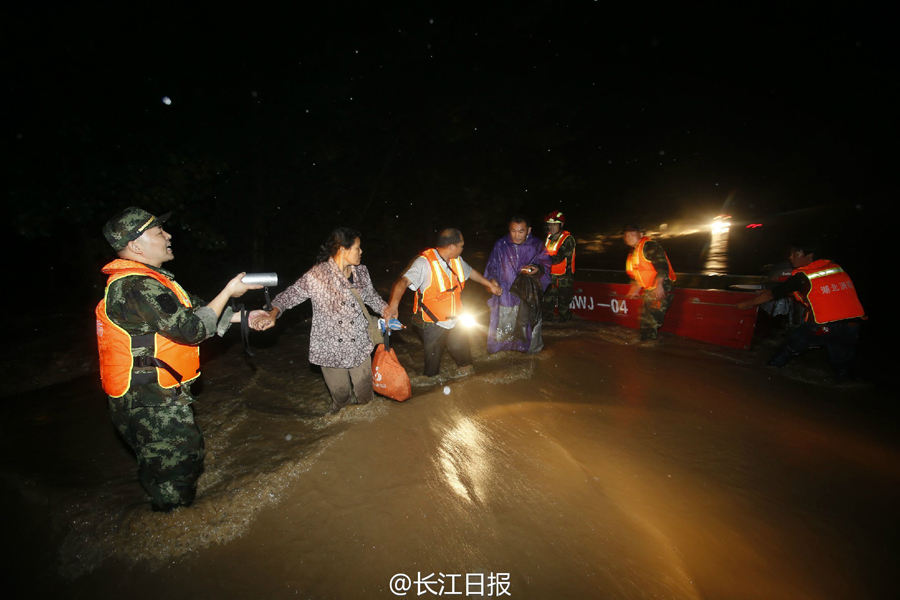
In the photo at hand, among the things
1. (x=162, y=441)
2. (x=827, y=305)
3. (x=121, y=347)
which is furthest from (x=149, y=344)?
(x=827, y=305)

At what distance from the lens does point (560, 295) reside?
7.55 metres

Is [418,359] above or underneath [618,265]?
underneath

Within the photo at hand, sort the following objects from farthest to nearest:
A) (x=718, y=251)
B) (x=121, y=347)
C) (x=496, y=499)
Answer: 1. (x=718, y=251)
2. (x=496, y=499)
3. (x=121, y=347)

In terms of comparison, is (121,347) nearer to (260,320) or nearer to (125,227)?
(125,227)

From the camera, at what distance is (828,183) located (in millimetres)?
13297

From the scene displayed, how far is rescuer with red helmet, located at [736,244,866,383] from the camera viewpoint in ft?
14.9

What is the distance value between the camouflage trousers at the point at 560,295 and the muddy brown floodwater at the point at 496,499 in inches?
111

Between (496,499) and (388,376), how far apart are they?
1.67 meters

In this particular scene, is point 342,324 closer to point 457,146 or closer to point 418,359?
point 418,359

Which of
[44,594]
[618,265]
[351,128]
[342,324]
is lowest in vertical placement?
[44,594]

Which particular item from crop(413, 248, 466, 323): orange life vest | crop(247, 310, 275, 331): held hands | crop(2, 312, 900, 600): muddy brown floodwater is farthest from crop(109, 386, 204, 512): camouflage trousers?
crop(413, 248, 466, 323): orange life vest

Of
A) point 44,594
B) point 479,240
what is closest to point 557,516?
point 44,594

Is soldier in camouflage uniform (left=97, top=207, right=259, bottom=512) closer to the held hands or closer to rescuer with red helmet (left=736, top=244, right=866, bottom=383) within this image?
the held hands

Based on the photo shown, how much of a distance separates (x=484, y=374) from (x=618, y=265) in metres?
12.4
